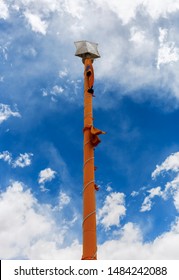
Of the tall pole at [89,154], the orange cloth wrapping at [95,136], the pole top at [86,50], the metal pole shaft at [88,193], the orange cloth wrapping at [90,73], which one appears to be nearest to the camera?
the metal pole shaft at [88,193]

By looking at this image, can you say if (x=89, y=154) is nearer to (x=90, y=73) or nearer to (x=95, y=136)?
(x=95, y=136)

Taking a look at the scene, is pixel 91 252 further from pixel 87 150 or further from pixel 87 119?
pixel 87 119

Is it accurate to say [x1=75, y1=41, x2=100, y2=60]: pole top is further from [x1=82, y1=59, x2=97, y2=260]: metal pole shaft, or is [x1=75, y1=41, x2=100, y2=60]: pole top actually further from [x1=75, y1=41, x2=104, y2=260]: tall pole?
[x1=82, y1=59, x2=97, y2=260]: metal pole shaft

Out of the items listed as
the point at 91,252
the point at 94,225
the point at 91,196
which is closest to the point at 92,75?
the point at 91,196

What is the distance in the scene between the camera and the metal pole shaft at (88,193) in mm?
21422

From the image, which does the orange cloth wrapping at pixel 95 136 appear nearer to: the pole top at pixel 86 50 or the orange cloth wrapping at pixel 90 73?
the orange cloth wrapping at pixel 90 73

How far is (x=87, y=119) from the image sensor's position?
26.0 m

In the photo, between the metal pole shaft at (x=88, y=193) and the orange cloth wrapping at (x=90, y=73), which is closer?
the metal pole shaft at (x=88, y=193)

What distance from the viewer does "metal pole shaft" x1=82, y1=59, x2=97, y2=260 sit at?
21.4 m

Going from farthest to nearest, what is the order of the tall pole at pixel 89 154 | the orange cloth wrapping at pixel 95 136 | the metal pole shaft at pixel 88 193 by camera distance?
the orange cloth wrapping at pixel 95 136 < the tall pole at pixel 89 154 < the metal pole shaft at pixel 88 193

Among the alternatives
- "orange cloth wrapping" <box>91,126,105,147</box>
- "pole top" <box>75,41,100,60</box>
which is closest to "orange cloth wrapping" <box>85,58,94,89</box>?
"pole top" <box>75,41,100,60</box>

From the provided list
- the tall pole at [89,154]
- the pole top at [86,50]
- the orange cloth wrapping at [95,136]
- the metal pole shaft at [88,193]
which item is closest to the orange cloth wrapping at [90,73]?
the tall pole at [89,154]

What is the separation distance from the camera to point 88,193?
75.9 ft
